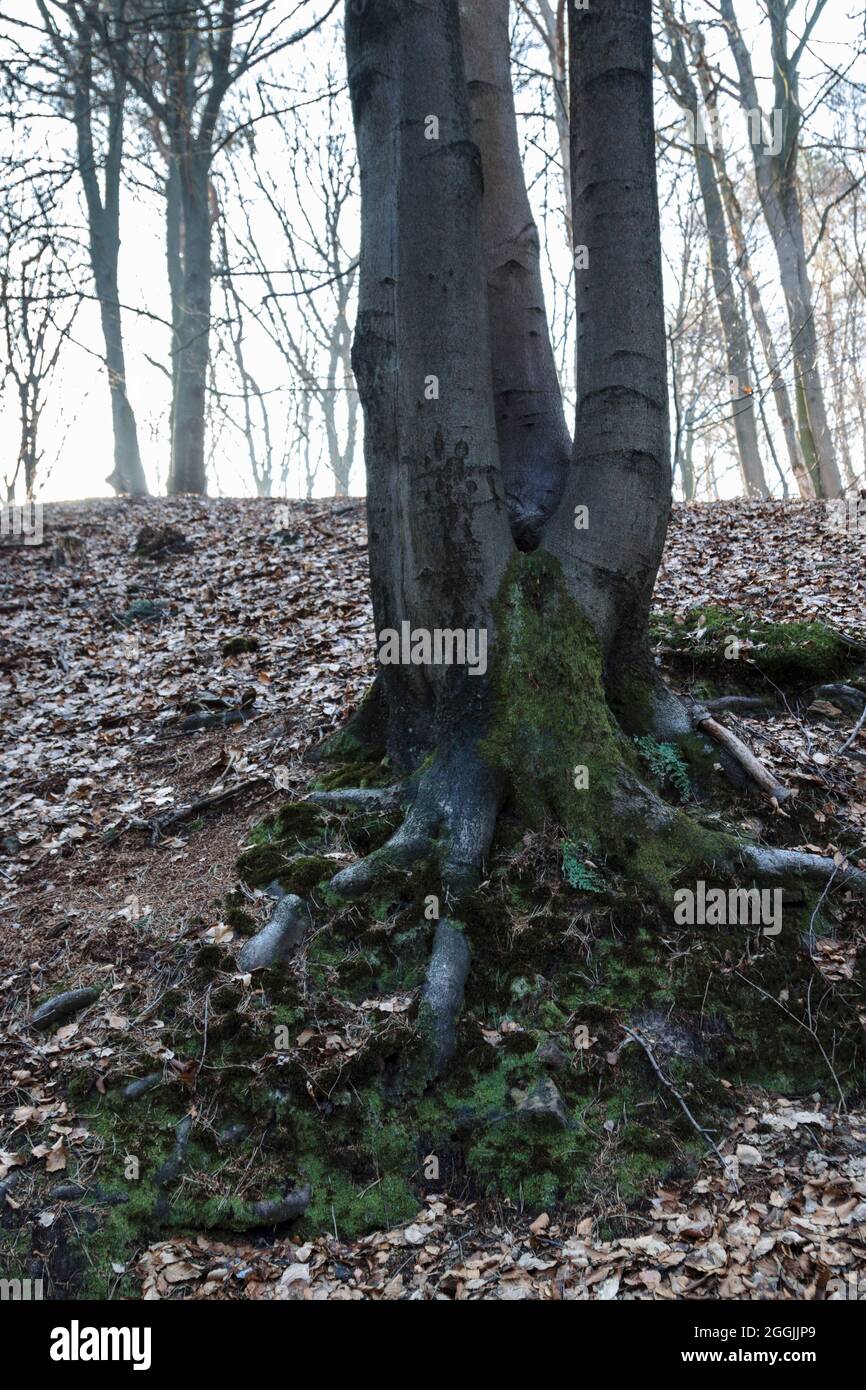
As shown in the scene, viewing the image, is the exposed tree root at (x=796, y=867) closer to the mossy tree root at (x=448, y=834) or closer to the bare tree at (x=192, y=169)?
the mossy tree root at (x=448, y=834)

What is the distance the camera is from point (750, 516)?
1031 cm

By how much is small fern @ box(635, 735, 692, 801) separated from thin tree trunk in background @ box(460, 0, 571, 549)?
4.29 ft

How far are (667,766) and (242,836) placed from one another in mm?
2323

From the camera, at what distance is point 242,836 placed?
4980 mm

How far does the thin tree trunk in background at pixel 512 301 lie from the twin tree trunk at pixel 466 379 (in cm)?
34

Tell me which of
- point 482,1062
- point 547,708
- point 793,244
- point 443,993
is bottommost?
point 482,1062

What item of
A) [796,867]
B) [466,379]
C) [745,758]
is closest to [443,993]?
[796,867]

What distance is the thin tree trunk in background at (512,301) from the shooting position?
4.98 m

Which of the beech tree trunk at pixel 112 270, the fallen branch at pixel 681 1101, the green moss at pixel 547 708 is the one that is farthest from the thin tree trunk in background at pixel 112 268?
the fallen branch at pixel 681 1101

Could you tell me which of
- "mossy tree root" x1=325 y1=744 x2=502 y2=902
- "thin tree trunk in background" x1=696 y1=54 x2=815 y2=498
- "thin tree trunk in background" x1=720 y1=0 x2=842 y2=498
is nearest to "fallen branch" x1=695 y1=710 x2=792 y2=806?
"mossy tree root" x1=325 y1=744 x2=502 y2=902

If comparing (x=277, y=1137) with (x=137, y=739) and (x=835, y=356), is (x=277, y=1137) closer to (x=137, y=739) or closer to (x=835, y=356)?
(x=137, y=739)

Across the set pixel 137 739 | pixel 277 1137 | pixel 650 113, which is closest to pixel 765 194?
pixel 650 113

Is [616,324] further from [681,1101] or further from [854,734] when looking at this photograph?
[681,1101]

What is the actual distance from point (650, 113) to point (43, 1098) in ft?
17.2
